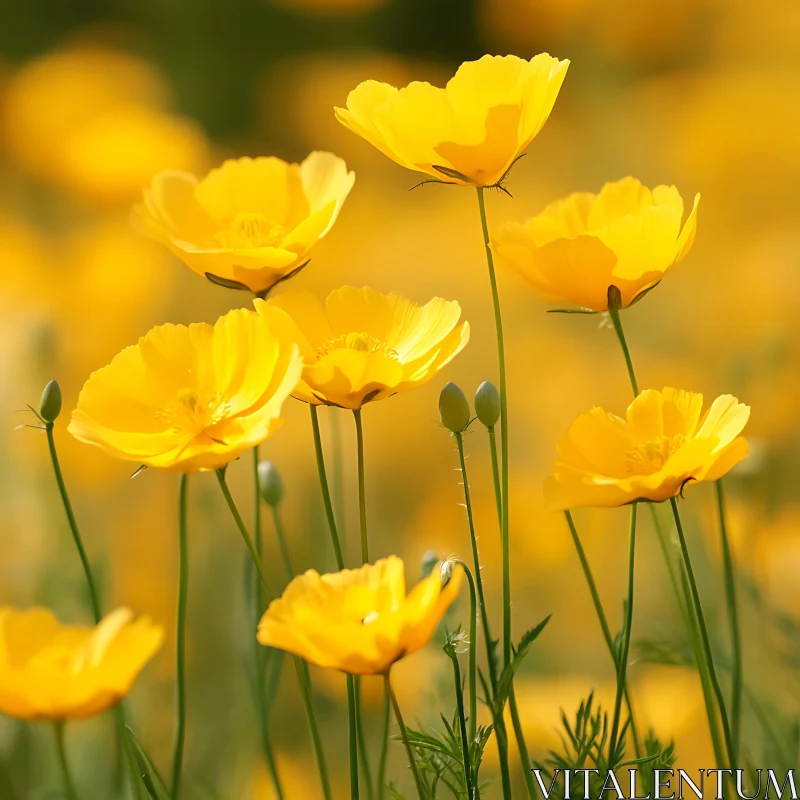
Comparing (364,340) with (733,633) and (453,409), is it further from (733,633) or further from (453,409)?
(733,633)

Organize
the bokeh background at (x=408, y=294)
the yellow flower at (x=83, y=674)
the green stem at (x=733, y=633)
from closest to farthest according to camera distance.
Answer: the yellow flower at (x=83, y=674) < the green stem at (x=733, y=633) < the bokeh background at (x=408, y=294)

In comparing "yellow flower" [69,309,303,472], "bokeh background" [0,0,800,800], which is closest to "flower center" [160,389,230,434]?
"yellow flower" [69,309,303,472]

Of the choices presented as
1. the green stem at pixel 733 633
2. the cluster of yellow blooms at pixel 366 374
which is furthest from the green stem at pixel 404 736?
the green stem at pixel 733 633

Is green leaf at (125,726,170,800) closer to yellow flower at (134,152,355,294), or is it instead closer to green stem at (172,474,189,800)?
green stem at (172,474,189,800)

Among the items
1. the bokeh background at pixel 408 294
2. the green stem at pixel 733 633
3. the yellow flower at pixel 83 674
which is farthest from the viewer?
the bokeh background at pixel 408 294

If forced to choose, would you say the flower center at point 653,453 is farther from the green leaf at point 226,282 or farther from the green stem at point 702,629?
the green leaf at point 226,282

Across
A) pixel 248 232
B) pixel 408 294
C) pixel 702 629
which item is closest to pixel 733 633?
pixel 702 629

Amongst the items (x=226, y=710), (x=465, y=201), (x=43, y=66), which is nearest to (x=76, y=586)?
(x=226, y=710)
